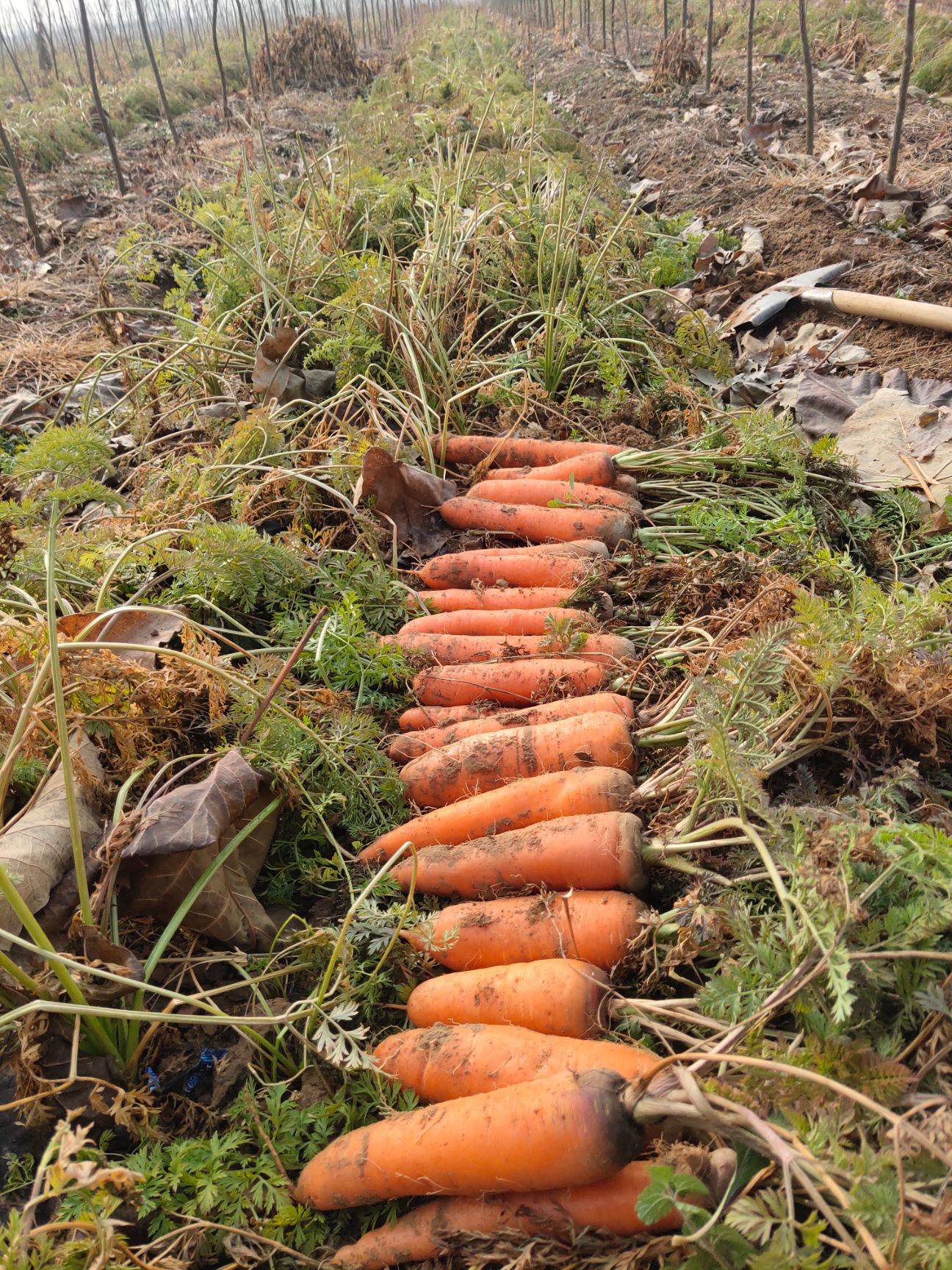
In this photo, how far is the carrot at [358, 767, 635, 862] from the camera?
2.21 meters

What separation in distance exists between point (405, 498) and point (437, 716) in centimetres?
113

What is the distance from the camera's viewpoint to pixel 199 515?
299 centimetres

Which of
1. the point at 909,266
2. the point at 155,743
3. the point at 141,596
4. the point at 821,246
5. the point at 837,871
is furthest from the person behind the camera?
the point at 821,246

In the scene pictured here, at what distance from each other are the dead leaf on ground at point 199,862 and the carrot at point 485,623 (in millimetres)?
1039

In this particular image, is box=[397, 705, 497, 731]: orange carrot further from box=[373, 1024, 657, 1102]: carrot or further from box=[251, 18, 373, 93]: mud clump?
box=[251, 18, 373, 93]: mud clump

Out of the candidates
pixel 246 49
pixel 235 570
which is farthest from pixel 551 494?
pixel 246 49

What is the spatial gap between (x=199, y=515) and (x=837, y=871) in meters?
2.46

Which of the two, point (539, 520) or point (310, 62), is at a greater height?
point (310, 62)

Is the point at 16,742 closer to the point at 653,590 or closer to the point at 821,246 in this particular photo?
the point at 653,590

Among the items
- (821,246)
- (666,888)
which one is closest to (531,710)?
(666,888)

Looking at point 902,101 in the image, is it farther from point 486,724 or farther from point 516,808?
point 516,808

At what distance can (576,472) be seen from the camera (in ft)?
11.4

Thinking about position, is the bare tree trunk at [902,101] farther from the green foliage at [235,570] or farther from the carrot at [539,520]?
the green foliage at [235,570]

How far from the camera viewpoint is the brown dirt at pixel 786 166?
15.5 ft
